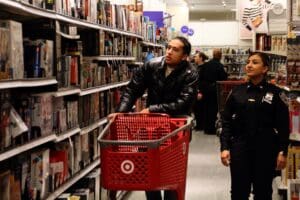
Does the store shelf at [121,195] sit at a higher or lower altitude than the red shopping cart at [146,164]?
lower

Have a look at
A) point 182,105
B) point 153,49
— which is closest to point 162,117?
point 182,105

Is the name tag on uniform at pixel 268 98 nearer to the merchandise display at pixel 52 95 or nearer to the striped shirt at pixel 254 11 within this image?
the merchandise display at pixel 52 95

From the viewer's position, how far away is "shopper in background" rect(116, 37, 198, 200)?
386 cm

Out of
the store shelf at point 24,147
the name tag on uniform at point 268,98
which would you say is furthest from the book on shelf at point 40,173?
the name tag on uniform at point 268,98

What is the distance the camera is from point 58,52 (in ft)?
11.7

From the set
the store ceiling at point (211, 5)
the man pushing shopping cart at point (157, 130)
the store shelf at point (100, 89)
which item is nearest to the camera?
the man pushing shopping cart at point (157, 130)

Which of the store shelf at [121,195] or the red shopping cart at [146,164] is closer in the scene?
the red shopping cart at [146,164]

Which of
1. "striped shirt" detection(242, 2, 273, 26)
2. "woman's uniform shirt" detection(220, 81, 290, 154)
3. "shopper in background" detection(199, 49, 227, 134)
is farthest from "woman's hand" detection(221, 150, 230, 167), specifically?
"striped shirt" detection(242, 2, 273, 26)

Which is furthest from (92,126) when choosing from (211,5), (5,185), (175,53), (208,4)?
(211,5)

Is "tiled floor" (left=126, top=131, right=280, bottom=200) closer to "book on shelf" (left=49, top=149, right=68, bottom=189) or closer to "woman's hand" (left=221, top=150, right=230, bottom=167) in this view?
"woman's hand" (left=221, top=150, right=230, bottom=167)

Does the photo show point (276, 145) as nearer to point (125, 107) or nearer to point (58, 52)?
point (125, 107)

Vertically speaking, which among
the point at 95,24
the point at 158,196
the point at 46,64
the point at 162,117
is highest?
the point at 95,24

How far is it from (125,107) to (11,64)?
51.8 inches

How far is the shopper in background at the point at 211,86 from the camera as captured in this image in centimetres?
1118
